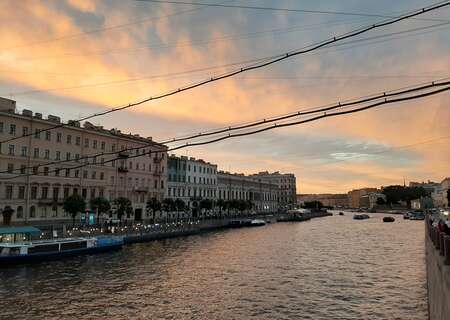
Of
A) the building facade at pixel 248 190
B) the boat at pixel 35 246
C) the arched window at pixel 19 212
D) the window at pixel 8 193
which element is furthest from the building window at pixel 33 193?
the building facade at pixel 248 190

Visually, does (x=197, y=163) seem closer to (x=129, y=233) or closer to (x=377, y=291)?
(x=129, y=233)

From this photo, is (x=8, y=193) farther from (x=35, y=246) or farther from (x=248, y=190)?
(x=248, y=190)

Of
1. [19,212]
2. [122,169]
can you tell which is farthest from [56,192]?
[122,169]

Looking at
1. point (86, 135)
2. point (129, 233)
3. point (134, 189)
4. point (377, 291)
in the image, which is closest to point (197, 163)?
point (134, 189)

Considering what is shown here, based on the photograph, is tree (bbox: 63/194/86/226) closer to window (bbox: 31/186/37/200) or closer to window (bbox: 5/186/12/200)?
window (bbox: 31/186/37/200)

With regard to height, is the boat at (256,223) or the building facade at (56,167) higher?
the building facade at (56,167)

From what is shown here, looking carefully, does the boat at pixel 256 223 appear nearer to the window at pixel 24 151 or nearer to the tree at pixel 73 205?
the tree at pixel 73 205

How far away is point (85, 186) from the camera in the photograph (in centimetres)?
7300

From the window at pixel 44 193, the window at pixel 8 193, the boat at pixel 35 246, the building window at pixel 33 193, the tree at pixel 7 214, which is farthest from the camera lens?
the window at pixel 44 193

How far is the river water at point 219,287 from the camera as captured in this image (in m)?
22.9

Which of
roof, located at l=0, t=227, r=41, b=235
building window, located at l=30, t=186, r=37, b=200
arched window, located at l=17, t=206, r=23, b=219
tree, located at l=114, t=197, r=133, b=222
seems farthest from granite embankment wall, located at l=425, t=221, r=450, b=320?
tree, located at l=114, t=197, r=133, b=222

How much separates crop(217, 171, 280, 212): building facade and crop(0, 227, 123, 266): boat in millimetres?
85415

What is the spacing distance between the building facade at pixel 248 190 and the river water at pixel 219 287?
90.1 m

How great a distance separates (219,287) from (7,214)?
133 feet
